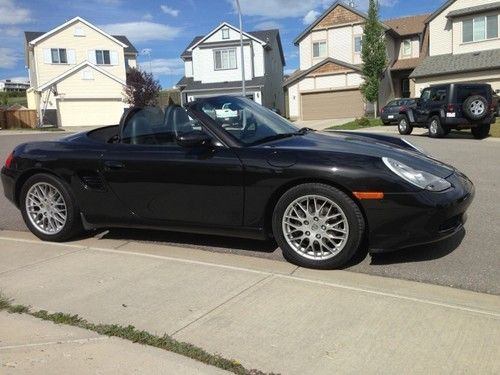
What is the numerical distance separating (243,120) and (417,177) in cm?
172

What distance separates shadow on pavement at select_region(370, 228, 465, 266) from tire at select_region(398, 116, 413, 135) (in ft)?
52.1

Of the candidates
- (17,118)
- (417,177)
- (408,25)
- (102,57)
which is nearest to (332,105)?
(408,25)

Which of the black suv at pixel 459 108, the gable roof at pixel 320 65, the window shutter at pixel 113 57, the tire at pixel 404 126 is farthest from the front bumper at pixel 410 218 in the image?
the window shutter at pixel 113 57

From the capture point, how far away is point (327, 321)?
3.39 metres

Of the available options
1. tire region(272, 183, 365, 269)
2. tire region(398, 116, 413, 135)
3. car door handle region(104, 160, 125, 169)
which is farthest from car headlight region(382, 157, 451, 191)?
tire region(398, 116, 413, 135)

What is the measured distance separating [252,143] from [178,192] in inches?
31.8

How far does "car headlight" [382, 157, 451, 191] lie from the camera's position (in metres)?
4.18

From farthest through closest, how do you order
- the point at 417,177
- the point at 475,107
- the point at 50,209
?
the point at 475,107 < the point at 50,209 < the point at 417,177

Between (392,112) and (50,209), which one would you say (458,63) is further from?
(50,209)

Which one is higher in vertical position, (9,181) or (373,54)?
(373,54)

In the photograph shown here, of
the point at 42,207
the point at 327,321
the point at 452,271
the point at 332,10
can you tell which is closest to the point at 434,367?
the point at 327,321

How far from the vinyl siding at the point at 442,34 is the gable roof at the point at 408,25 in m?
4.99

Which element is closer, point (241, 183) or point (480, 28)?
point (241, 183)

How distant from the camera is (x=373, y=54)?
34.9 m
